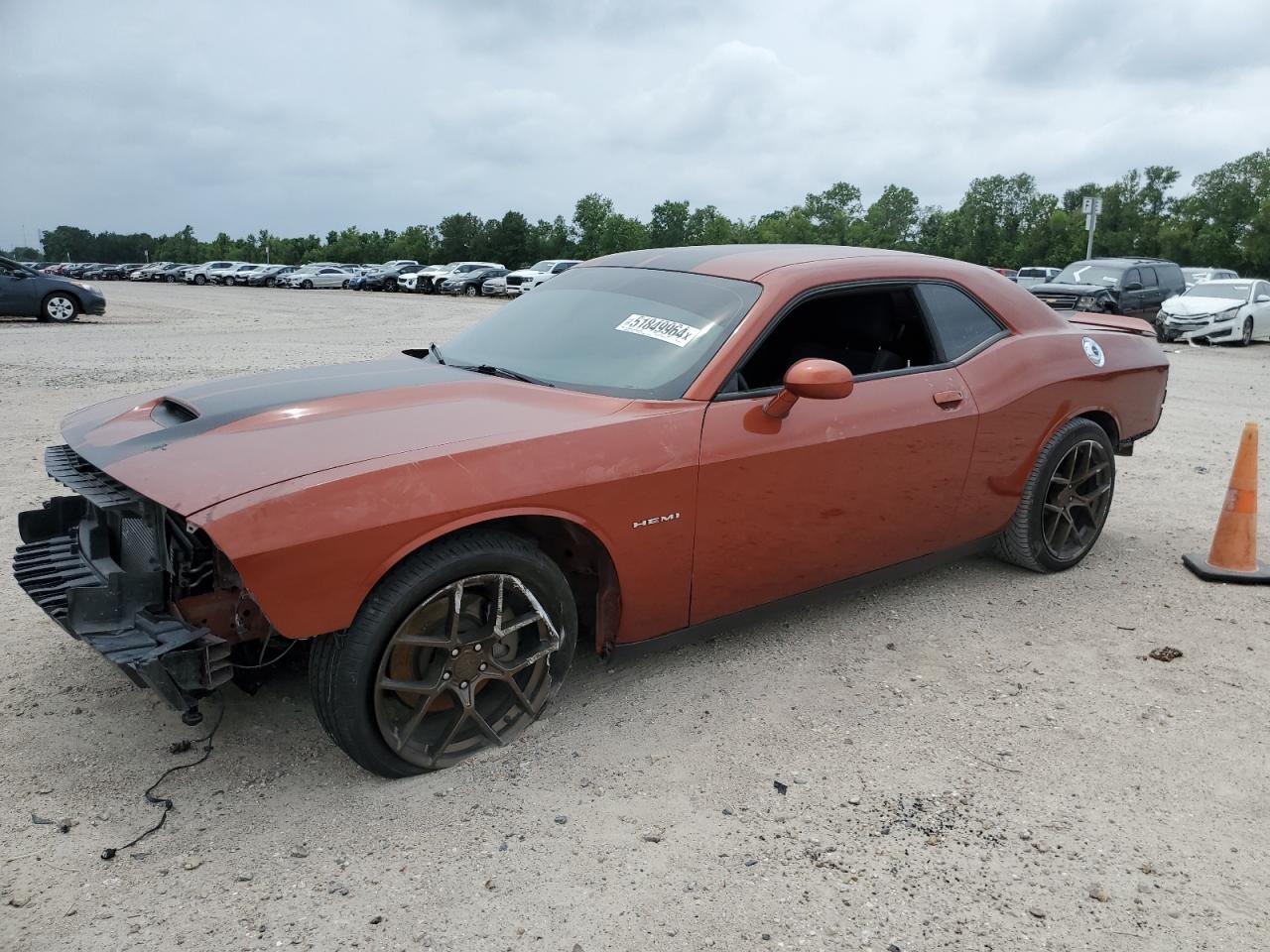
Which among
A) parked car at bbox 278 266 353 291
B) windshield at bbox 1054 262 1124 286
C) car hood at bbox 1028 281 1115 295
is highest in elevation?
windshield at bbox 1054 262 1124 286

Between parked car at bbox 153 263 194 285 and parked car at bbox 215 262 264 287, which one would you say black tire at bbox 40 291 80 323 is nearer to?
parked car at bbox 215 262 264 287

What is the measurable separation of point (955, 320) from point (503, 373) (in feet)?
6.50

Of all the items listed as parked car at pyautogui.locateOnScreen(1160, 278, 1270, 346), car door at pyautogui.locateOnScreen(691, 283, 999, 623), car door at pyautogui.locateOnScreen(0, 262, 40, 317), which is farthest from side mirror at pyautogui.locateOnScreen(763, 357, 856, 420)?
car door at pyautogui.locateOnScreen(0, 262, 40, 317)

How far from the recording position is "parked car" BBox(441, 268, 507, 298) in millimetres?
38125

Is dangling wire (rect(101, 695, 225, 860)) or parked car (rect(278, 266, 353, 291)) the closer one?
dangling wire (rect(101, 695, 225, 860))

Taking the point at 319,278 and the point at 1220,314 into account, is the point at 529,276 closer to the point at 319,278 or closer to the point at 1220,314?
the point at 319,278

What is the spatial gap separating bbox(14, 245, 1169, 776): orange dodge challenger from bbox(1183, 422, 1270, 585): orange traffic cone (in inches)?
37.0

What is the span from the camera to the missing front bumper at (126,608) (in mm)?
2418

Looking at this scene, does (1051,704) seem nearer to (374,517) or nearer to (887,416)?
(887,416)

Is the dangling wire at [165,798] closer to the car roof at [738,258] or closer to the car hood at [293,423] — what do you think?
the car hood at [293,423]

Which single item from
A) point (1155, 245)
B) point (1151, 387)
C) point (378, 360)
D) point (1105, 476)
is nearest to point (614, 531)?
point (378, 360)

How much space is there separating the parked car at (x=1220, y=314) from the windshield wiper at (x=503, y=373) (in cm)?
1755

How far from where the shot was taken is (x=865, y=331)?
4.06 m

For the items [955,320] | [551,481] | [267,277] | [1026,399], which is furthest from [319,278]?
[551,481]
